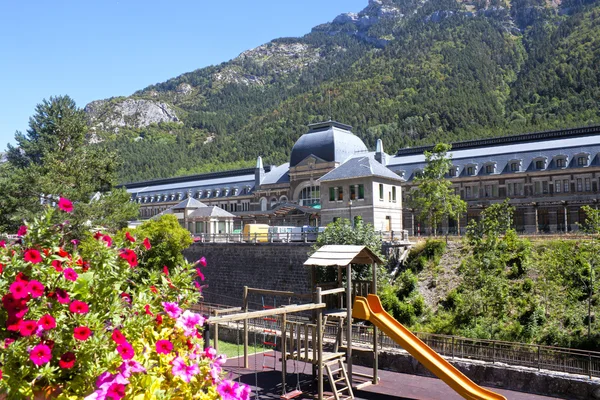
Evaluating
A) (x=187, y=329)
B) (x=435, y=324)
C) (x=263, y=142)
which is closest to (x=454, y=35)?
(x=263, y=142)

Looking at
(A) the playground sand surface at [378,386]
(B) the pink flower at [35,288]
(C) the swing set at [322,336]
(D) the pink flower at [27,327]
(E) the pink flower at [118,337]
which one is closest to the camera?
(D) the pink flower at [27,327]

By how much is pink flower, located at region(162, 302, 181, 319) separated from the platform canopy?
1053 cm

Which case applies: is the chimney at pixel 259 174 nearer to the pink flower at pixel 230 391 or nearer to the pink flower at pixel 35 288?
the pink flower at pixel 230 391

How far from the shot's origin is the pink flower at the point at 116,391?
502 cm

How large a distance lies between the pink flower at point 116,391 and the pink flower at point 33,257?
1.51m

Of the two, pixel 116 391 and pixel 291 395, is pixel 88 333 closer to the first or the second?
pixel 116 391

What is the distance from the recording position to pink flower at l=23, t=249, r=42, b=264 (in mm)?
5454

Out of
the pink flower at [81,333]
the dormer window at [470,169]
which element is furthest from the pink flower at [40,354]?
the dormer window at [470,169]

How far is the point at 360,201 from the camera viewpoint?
42.2 m

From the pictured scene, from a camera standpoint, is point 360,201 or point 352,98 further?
point 352,98

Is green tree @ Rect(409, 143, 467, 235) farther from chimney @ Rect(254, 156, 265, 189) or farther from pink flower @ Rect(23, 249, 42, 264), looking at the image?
chimney @ Rect(254, 156, 265, 189)

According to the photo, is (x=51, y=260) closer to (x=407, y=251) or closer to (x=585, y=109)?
(x=407, y=251)

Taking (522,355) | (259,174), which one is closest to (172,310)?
(522,355)

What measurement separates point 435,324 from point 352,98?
13948cm
